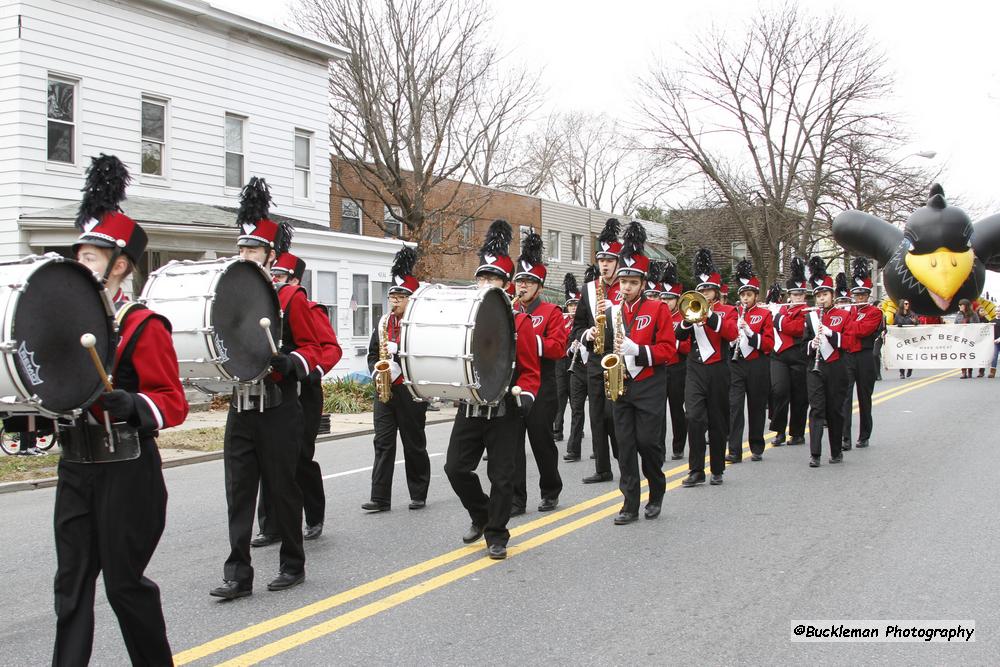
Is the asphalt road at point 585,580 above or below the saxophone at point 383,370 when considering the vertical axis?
below

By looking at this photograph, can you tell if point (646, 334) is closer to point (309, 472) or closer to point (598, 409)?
point (598, 409)

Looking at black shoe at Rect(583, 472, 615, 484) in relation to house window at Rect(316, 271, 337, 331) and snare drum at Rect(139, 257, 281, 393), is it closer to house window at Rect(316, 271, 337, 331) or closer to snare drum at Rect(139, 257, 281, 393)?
snare drum at Rect(139, 257, 281, 393)

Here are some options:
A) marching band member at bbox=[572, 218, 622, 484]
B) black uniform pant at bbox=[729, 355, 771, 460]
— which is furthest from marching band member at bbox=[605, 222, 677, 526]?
black uniform pant at bbox=[729, 355, 771, 460]

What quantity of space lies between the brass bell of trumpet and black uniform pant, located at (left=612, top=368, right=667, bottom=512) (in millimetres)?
1482

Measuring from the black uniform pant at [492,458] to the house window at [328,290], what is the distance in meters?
14.7

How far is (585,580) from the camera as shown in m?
5.78

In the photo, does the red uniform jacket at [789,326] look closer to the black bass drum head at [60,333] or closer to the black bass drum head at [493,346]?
the black bass drum head at [493,346]

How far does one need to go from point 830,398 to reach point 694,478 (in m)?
2.40

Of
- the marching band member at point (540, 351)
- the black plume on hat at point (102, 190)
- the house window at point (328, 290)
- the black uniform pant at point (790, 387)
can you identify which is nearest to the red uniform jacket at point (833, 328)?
the black uniform pant at point (790, 387)

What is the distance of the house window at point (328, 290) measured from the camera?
20.9 m

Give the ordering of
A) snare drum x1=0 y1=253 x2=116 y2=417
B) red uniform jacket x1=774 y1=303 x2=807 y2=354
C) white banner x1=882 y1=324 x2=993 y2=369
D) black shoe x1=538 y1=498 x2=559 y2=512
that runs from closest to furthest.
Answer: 1. snare drum x1=0 y1=253 x2=116 y2=417
2. black shoe x1=538 y1=498 x2=559 y2=512
3. red uniform jacket x1=774 y1=303 x2=807 y2=354
4. white banner x1=882 y1=324 x2=993 y2=369

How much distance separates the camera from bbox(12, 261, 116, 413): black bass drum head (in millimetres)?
3473

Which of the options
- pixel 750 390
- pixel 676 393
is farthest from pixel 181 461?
pixel 750 390

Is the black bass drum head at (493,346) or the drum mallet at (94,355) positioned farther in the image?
the black bass drum head at (493,346)
